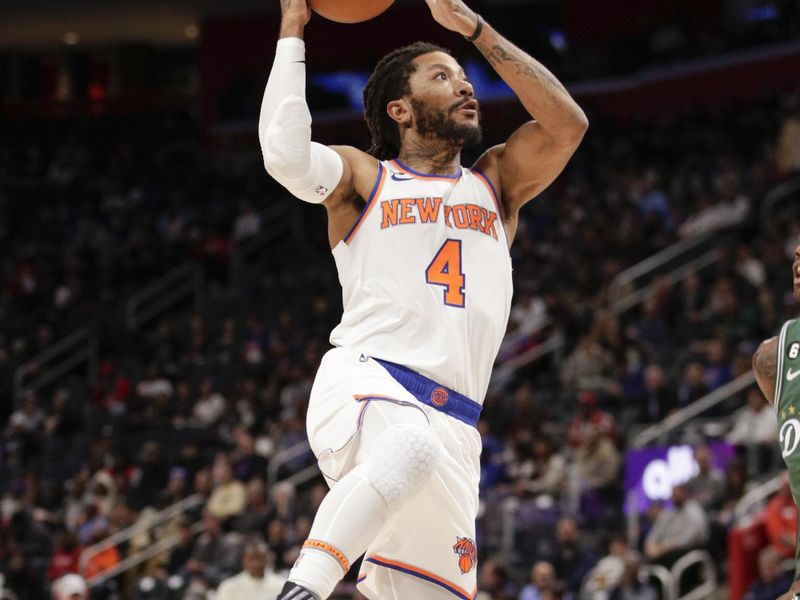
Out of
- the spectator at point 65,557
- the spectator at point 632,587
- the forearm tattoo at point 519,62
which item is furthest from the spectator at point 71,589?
the forearm tattoo at point 519,62

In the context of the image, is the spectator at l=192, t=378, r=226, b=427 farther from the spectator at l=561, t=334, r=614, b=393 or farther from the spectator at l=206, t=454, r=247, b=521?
the spectator at l=561, t=334, r=614, b=393

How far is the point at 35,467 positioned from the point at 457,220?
46.0ft

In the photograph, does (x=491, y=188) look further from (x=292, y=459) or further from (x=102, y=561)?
(x=292, y=459)

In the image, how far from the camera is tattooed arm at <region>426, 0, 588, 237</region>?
4742mm

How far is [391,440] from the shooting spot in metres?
4.21

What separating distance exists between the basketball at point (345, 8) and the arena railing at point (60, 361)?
16.4 meters

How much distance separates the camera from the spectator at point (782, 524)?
10625mm

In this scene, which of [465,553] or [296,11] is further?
[296,11]

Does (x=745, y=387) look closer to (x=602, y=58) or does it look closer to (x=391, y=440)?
(x=391, y=440)

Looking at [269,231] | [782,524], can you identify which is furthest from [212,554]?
[269,231]

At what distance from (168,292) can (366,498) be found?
19019mm

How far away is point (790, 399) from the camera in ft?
14.2

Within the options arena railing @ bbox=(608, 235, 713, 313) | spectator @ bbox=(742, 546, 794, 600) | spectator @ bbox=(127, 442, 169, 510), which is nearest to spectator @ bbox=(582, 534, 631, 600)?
spectator @ bbox=(742, 546, 794, 600)

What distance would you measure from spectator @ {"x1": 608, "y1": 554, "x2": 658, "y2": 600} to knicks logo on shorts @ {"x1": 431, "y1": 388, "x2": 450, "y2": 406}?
6.75 m
